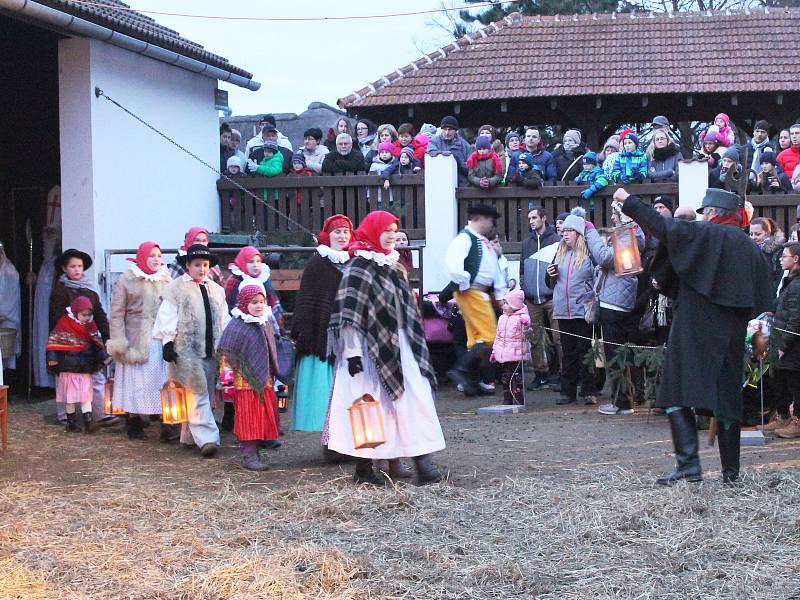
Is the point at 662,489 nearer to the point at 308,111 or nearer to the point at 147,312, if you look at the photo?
the point at 147,312

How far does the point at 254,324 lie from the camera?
348 inches

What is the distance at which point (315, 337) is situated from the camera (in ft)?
28.5

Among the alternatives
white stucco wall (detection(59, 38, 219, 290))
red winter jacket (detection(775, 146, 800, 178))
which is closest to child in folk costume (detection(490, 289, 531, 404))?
white stucco wall (detection(59, 38, 219, 290))

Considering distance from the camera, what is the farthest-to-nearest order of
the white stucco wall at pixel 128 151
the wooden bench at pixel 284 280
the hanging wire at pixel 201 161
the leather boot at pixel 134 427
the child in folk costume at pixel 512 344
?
the wooden bench at pixel 284 280, the hanging wire at pixel 201 161, the white stucco wall at pixel 128 151, the child in folk costume at pixel 512 344, the leather boot at pixel 134 427

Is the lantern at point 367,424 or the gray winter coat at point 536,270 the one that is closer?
the lantern at point 367,424

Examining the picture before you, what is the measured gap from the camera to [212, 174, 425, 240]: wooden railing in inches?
600

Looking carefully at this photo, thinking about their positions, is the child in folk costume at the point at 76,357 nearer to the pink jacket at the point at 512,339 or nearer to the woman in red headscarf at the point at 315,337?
the woman in red headscarf at the point at 315,337

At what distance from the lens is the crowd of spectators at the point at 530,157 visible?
46.6 ft

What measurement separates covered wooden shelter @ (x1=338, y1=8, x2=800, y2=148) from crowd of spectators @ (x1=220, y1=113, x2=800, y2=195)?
511 centimetres

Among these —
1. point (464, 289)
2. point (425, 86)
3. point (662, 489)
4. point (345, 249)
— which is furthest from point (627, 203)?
point (425, 86)

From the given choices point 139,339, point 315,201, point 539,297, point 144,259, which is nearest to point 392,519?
point 139,339

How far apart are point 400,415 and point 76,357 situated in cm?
425

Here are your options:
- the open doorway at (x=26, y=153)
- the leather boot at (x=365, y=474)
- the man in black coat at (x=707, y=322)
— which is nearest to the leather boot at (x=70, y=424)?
the open doorway at (x=26, y=153)

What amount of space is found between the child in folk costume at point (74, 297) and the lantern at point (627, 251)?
16.7 ft
